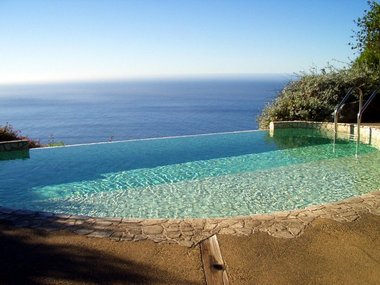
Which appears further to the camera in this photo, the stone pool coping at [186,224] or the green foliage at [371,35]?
the green foliage at [371,35]

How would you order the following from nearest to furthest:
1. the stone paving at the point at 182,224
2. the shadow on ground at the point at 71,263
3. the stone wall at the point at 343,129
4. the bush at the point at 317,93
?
1. the shadow on ground at the point at 71,263
2. the stone paving at the point at 182,224
3. the stone wall at the point at 343,129
4. the bush at the point at 317,93

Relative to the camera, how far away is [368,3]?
15.3 m

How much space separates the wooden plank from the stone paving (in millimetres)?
142

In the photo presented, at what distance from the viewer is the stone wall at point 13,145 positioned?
9.70 metres

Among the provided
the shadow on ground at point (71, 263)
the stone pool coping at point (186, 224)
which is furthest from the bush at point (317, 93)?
the shadow on ground at point (71, 263)

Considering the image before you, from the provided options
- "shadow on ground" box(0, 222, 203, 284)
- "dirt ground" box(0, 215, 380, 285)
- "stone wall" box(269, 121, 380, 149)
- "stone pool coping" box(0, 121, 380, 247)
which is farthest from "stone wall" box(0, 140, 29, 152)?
"stone wall" box(269, 121, 380, 149)

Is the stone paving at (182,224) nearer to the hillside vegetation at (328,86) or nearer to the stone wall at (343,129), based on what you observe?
the stone wall at (343,129)

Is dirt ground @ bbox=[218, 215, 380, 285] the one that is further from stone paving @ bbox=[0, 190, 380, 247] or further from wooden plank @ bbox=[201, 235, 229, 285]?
stone paving @ bbox=[0, 190, 380, 247]

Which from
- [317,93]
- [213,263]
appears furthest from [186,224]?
[317,93]

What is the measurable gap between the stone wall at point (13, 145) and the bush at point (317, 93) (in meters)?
8.90

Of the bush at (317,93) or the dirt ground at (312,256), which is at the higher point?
the bush at (317,93)

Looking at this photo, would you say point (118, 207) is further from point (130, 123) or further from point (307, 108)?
point (130, 123)

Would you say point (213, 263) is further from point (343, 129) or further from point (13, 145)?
point (343, 129)

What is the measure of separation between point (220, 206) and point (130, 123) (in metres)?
53.9
